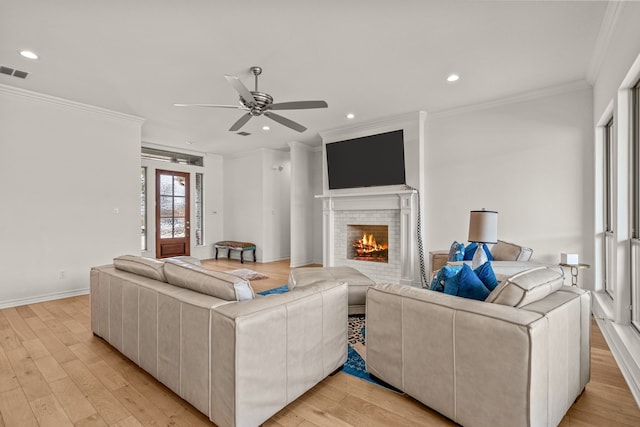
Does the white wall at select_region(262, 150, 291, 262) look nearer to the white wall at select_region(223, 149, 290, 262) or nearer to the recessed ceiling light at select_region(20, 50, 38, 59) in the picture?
the white wall at select_region(223, 149, 290, 262)

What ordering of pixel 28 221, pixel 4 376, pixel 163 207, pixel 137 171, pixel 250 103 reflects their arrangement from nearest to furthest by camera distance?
pixel 4 376, pixel 250 103, pixel 28 221, pixel 137 171, pixel 163 207

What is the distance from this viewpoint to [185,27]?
254cm

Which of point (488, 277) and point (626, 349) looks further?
point (626, 349)

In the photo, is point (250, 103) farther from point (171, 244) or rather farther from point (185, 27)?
point (171, 244)

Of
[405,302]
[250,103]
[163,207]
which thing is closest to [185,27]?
[250,103]

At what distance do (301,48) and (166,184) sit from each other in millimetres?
5321

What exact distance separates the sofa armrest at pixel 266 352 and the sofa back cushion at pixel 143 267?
866 millimetres

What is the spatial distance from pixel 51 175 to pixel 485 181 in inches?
233

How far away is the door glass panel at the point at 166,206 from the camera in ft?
22.5

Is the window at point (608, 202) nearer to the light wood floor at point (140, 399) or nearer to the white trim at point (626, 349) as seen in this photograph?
the white trim at point (626, 349)

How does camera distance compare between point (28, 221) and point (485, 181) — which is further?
point (485, 181)

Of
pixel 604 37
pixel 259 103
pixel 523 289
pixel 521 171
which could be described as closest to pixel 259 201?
pixel 259 103

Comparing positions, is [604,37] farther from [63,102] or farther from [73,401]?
[63,102]

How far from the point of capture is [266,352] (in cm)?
157
